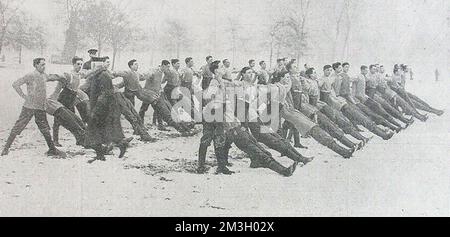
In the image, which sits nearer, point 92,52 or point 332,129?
point 92,52

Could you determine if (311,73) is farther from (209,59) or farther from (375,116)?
(209,59)

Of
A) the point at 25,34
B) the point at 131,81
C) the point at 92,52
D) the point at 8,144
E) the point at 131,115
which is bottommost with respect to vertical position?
the point at 8,144

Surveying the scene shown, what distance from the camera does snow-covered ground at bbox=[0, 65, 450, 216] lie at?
576 cm

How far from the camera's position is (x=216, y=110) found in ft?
18.3

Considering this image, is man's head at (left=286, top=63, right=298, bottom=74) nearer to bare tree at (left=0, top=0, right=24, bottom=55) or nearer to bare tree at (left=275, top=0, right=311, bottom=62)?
bare tree at (left=275, top=0, right=311, bottom=62)

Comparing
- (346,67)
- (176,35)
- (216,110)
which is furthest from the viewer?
(346,67)

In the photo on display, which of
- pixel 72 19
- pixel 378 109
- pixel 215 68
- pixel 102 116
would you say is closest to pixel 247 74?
pixel 215 68

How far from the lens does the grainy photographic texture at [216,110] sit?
5.79 m

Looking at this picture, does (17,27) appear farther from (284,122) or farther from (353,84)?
(353,84)

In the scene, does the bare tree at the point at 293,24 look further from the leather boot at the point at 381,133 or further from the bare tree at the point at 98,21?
the bare tree at the point at 98,21

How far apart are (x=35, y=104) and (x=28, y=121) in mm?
197

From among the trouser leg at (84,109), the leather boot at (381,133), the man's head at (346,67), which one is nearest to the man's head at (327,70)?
the man's head at (346,67)
